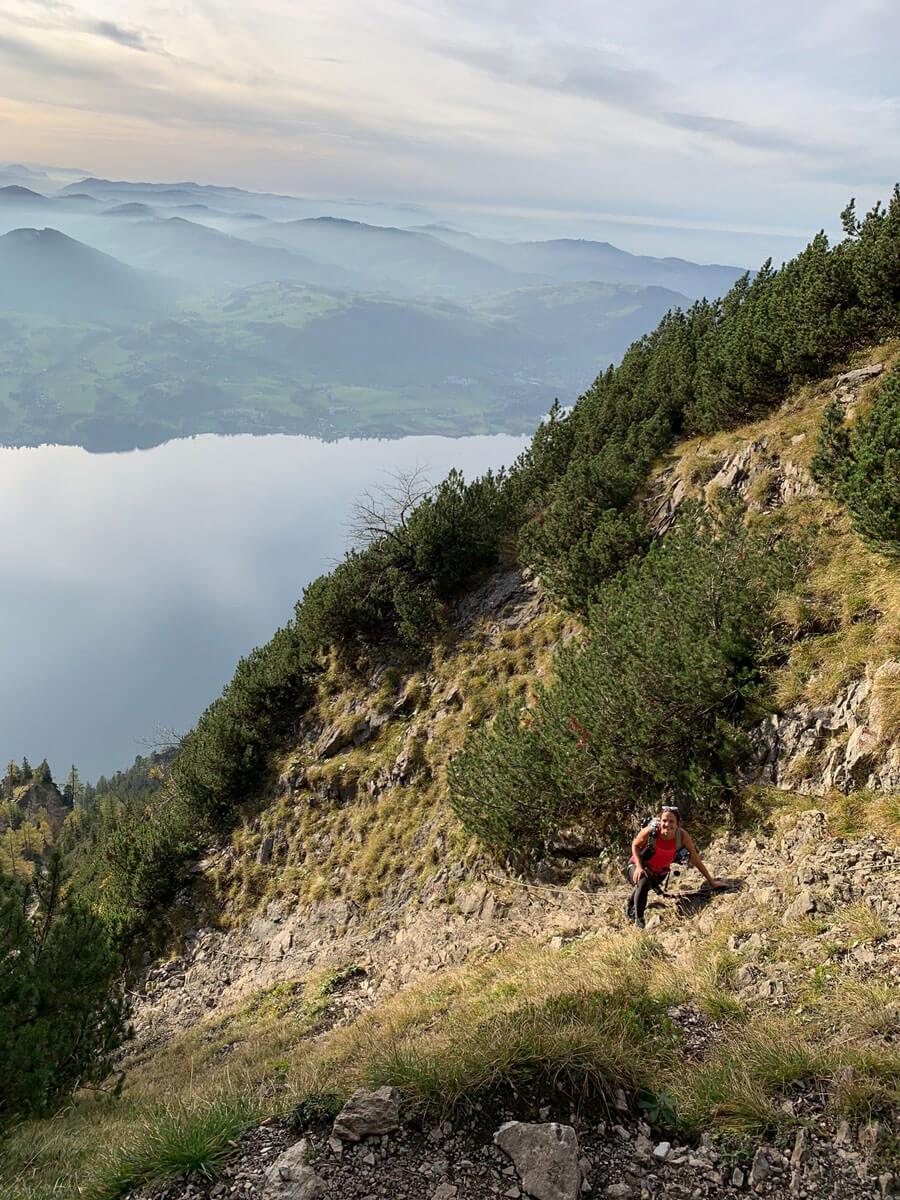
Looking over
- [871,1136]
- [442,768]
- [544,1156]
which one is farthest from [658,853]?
[442,768]

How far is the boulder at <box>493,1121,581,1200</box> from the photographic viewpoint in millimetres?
3969

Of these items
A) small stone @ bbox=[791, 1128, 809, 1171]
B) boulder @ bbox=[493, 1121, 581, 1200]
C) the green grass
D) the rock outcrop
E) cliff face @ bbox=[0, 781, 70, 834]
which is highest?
the rock outcrop

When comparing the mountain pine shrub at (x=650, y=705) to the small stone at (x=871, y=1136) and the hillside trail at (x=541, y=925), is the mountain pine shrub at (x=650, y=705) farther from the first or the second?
the small stone at (x=871, y=1136)

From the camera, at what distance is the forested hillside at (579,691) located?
304 inches

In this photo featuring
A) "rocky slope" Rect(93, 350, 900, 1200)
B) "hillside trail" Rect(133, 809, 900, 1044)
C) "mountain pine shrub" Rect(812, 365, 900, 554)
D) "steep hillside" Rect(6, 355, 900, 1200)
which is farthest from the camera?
"mountain pine shrub" Rect(812, 365, 900, 554)

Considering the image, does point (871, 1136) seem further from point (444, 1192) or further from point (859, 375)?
point (859, 375)

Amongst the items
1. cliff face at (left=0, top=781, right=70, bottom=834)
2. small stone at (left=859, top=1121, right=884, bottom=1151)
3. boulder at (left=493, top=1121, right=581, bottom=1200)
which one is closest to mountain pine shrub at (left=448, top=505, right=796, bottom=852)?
small stone at (left=859, top=1121, right=884, bottom=1151)

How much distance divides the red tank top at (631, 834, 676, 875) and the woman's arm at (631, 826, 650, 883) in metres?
0.10

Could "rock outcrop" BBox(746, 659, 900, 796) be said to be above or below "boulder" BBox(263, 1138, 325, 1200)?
above

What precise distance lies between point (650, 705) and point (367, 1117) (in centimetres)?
655

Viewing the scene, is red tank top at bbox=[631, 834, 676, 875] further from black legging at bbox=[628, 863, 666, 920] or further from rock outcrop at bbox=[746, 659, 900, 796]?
rock outcrop at bbox=[746, 659, 900, 796]

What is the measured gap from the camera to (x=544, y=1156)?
4141 mm

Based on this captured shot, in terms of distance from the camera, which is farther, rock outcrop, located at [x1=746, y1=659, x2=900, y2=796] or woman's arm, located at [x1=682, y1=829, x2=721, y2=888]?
rock outcrop, located at [x1=746, y1=659, x2=900, y2=796]

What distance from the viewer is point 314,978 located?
40.7 feet
